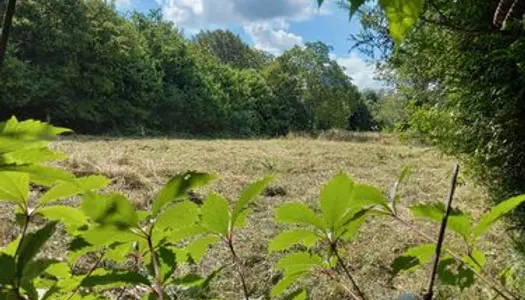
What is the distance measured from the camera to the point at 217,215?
1.29 feet

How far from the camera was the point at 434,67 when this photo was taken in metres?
4.50

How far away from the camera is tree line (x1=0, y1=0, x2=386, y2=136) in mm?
15938

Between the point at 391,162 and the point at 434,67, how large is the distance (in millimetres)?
5089

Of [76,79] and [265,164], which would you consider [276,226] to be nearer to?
[265,164]

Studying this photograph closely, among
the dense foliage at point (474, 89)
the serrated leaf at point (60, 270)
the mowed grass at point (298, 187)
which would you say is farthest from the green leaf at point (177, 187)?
the dense foliage at point (474, 89)

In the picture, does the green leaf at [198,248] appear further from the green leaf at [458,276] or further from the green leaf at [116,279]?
the green leaf at [458,276]

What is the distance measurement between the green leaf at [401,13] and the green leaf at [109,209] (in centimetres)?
19

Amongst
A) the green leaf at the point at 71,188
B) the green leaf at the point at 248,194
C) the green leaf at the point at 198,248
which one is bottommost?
the green leaf at the point at 198,248

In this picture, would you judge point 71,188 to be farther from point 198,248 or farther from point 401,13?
point 401,13

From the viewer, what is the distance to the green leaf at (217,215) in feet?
1.28

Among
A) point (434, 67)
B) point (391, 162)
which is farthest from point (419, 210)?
point (391, 162)

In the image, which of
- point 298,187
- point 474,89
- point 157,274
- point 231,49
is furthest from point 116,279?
point 231,49

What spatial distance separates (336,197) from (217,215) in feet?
0.27

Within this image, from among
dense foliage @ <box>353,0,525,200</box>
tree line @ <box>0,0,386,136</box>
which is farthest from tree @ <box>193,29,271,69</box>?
dense foliage @ <box>353,0,525,200</box>
